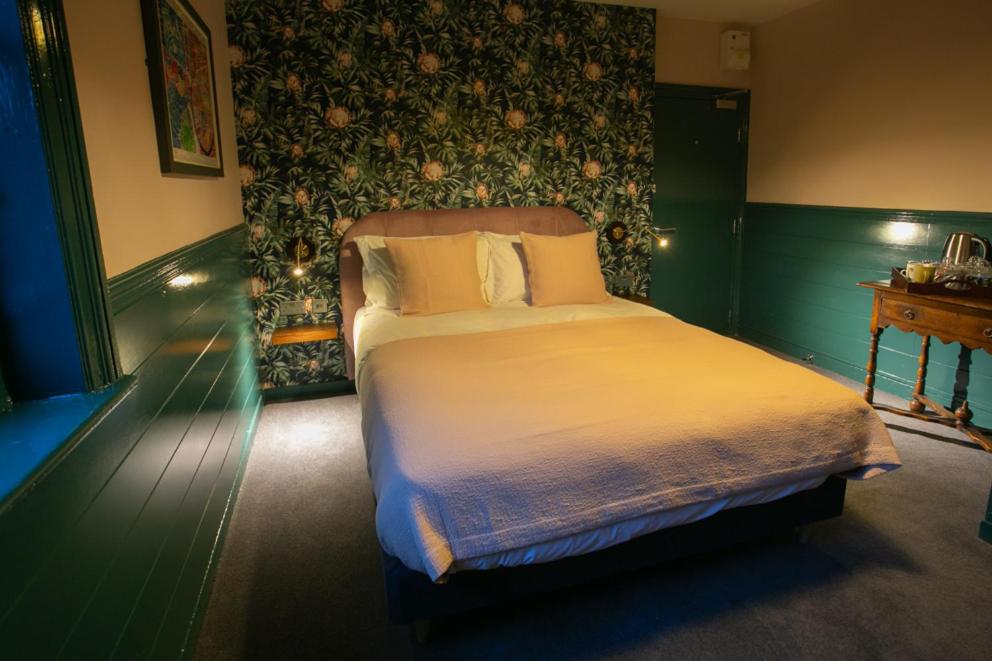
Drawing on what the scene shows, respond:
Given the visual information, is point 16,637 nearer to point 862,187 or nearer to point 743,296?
point 862,187

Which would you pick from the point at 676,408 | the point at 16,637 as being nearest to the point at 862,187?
the point at 676,408

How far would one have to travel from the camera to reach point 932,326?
9.12 ft

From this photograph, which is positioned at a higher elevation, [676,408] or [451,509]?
[676,408]

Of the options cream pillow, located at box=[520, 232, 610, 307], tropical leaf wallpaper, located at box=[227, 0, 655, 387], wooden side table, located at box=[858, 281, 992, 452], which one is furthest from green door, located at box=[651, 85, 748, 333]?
wooden side table, located at box=[858, 281, 992, 452]

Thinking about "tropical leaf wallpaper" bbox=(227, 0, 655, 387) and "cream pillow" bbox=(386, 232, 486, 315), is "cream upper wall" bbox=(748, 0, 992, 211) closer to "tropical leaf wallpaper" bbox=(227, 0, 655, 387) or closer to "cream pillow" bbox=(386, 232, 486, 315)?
"tropical leaf wallpaper" bbox=(227, 0, 655, 387)

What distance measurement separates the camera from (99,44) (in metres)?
1.42

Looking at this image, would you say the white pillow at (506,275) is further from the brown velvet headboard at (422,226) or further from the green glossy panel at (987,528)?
the green glossy panel at (987,528)

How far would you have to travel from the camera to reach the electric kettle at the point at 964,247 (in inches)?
110

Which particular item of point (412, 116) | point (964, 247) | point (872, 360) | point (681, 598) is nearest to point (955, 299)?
point (964, 247)

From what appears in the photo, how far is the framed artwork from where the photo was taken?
5.98 ft

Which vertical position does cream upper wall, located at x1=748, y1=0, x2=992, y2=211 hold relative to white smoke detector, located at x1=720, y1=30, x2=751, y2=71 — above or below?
below

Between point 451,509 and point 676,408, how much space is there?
787 mm

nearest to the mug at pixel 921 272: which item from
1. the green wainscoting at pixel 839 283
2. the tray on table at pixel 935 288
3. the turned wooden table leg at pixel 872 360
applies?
the tray on table at pixel 935 288

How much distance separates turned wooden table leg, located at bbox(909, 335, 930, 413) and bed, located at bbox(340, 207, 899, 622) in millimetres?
1407
